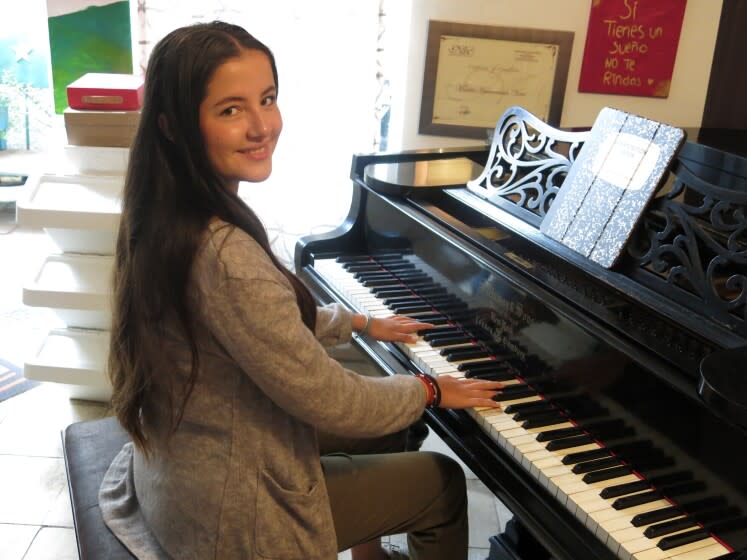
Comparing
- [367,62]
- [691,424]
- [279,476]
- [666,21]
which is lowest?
[279,476]

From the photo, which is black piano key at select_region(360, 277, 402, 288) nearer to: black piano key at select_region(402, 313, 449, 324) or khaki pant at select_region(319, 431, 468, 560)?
black piano key at select_region(402, 313, 449, 324)

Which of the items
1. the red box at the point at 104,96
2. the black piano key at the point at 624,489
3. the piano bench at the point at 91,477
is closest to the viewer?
the black piano key at the point at 624,489

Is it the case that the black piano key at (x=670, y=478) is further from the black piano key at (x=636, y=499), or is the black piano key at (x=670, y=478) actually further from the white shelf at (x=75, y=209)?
the white shelf at (x=75, y=209)

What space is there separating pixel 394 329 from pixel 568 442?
0.52 m

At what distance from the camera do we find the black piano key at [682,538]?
1.19 m

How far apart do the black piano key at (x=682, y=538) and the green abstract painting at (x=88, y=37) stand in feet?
8.51

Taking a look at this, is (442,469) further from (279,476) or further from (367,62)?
(367,62)

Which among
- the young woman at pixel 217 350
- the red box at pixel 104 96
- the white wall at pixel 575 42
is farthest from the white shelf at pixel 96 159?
the young woman at pixel 217 350

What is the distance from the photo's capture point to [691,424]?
124 cm

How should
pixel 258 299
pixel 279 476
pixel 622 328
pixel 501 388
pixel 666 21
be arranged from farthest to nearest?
pixel 666 21 → pixel 501 388 → pixel 622 328 → pixel 279 476 → pixel 258 299

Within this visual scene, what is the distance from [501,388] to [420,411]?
0.22m

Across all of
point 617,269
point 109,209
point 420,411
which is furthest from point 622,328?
point 109,209

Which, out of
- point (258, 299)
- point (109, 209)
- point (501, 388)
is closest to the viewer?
point (258, 299)

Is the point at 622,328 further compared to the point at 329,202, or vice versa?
the point at 329,202
